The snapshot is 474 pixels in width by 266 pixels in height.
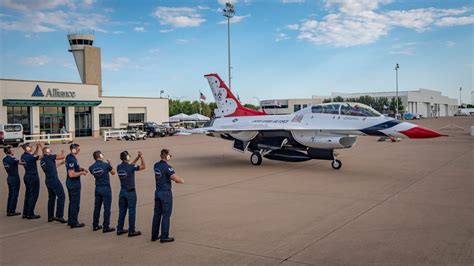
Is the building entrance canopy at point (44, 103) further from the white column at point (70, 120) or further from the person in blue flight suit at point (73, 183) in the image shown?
the person in blue flight suit at point (73, 183)

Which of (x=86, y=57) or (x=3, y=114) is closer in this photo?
(x=3, y=114)

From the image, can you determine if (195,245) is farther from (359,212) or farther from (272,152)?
(272,152)

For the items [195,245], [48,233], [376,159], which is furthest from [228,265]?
[376,159]

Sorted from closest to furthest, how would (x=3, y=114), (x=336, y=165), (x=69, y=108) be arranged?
(x=336, y=165) < (x=3, y=114) < (x=69, y=108)

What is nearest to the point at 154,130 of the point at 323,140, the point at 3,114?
the point at 3,114

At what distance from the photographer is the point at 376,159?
17.5 metres

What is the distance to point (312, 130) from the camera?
1466cm

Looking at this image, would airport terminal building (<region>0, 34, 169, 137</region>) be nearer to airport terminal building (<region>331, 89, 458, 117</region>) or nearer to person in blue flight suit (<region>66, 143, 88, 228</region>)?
person in blue flight suit (<region>66, 143, 88, 228</region>)

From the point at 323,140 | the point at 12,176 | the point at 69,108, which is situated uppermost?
the point at 69,108

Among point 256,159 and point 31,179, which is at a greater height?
point 31,179

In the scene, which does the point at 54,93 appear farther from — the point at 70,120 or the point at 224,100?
the point at 224,100

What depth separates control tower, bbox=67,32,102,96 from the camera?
2109 inches

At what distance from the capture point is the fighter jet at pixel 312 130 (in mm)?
13008

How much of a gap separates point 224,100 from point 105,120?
29.4 meters
